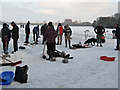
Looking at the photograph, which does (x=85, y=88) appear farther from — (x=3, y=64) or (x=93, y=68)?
(x=3, y=64)

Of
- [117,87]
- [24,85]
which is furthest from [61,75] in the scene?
[117,87]

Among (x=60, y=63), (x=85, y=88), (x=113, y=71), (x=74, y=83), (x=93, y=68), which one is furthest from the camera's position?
(x=60, y=63)

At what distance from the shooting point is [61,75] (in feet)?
15.3

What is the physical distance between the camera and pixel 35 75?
462 centimetres

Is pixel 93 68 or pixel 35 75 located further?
pixel 93 68

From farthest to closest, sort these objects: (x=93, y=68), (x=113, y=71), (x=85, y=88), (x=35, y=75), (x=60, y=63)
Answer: (x=60, y=63)
(x=93, y=68)
(x=113, y=71)
(x=35, y=75)
(x=85, y=88)

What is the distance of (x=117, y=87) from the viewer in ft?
12.2

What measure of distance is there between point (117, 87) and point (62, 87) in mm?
1559

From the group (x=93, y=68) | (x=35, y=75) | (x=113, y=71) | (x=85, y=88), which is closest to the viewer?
(x=85, y=88)

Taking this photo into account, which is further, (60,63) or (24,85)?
(60,63)

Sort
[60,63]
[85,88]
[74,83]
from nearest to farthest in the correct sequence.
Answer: [85,88], [74,83], [60,63]

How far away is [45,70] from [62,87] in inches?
62.3

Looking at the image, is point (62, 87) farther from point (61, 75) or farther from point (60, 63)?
point (60, 63)

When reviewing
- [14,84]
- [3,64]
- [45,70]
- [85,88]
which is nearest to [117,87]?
[85,88]
